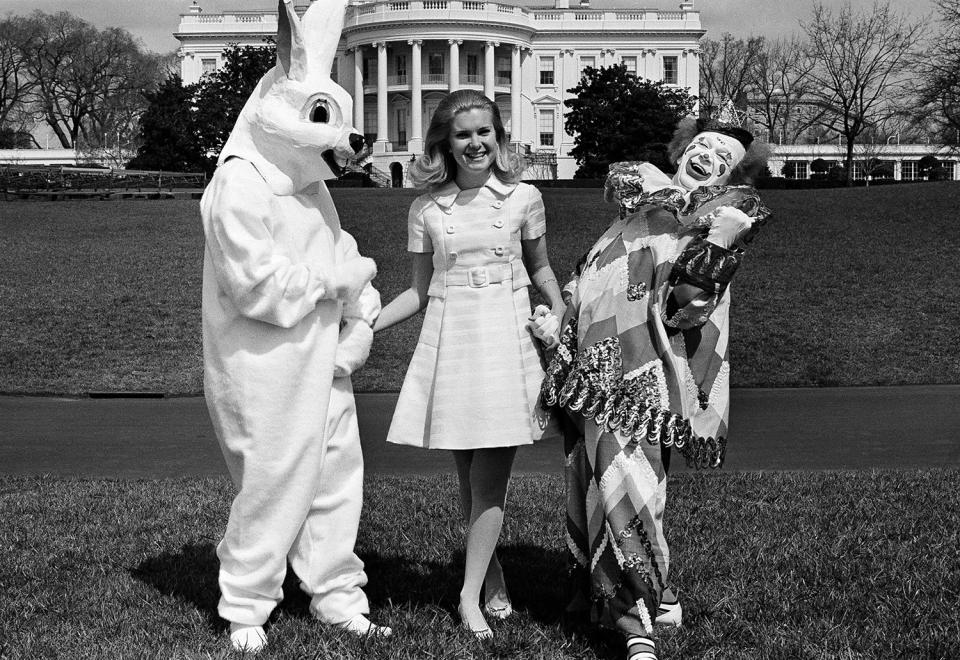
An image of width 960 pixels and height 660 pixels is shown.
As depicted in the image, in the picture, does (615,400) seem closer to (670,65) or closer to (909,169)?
(909,169)

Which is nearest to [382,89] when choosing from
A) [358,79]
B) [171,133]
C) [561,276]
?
[358,79]

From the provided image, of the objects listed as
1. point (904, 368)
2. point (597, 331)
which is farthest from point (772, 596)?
point (904, 368)

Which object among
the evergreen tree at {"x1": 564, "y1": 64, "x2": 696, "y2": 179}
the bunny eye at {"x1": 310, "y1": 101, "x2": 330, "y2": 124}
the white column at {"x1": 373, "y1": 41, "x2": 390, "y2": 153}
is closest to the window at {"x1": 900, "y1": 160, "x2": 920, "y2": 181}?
the evergreen tree at {"x1": 564, "y1": 64, "x2": 696, "y2": 179}

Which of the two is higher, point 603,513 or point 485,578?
point 603,513

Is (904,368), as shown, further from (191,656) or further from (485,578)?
(191,656)

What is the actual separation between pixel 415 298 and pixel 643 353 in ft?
3.56

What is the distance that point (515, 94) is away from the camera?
2980 inches

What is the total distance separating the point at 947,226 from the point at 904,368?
1007 centimetres

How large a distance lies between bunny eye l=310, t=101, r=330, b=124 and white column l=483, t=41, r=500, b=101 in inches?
2776

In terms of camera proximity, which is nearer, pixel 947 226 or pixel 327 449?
pixel 327 449

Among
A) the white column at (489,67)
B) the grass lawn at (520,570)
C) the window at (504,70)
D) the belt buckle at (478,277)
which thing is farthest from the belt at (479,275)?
the window at (504,70)

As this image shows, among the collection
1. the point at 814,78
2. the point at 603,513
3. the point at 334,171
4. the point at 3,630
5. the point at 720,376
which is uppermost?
the point at 814,78

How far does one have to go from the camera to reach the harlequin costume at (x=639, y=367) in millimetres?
4043

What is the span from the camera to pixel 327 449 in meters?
4.36
